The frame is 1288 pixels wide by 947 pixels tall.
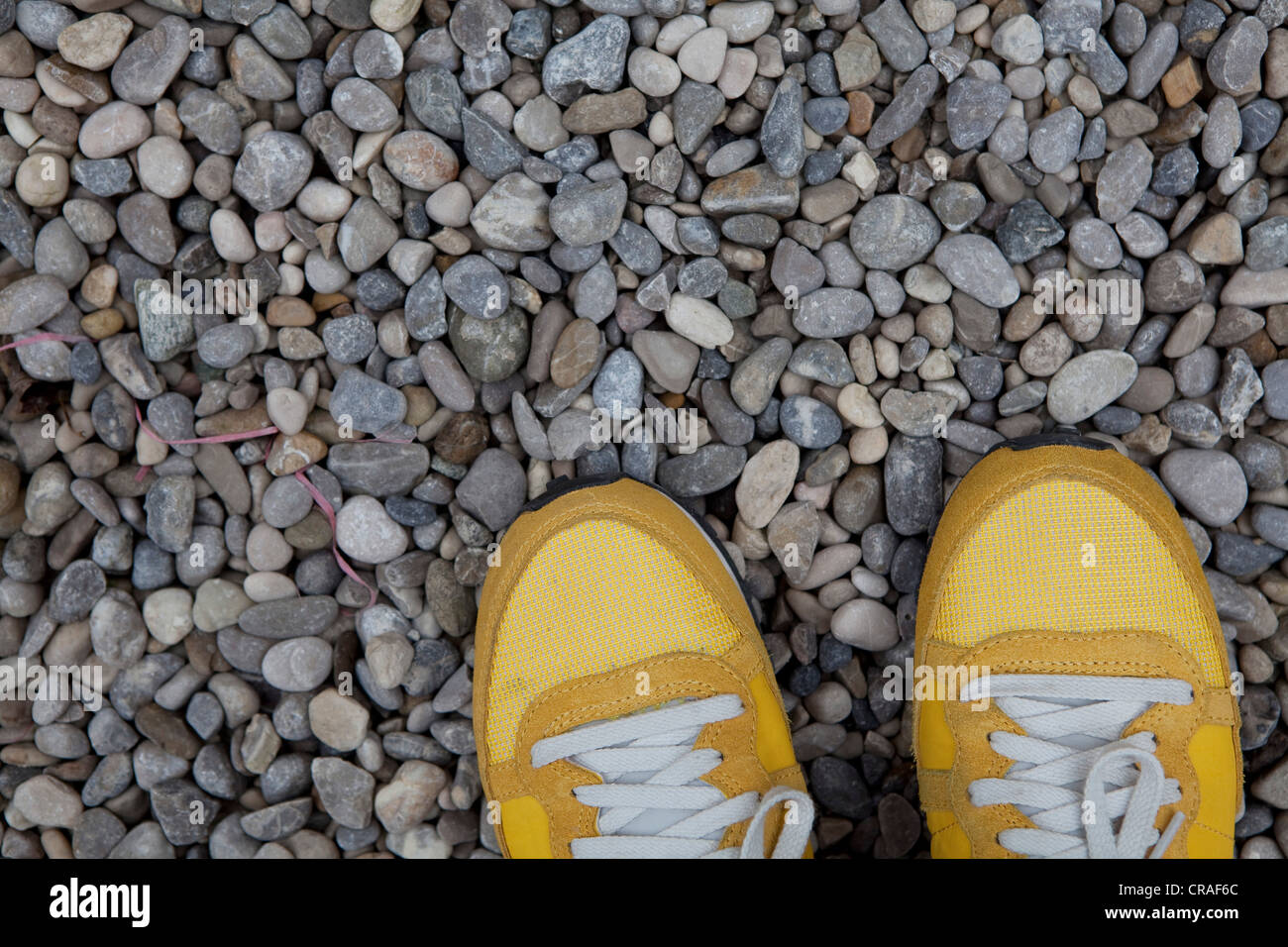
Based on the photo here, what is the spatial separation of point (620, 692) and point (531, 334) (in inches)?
23.8

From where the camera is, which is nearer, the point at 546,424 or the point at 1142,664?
the point at 1142,664

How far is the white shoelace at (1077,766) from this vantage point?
1319mm

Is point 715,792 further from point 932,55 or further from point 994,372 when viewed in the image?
point 932,55

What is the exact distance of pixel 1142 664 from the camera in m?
1.36

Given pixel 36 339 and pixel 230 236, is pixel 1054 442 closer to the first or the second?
pixel 230 236

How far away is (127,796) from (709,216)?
1.42 meters

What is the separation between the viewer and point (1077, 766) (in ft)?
4.42

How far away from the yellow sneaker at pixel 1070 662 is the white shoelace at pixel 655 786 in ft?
1.01

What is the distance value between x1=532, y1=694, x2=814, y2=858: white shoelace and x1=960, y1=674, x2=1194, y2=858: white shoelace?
0.33 metres

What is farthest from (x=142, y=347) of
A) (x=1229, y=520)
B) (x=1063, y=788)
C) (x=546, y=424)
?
(x=1229, y=520)

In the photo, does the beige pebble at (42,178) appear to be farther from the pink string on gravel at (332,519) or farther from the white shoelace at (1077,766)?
the white shoelace at (1077,766)
